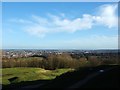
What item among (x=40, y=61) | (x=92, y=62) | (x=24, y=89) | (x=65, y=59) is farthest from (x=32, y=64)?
(x=24, y=89)

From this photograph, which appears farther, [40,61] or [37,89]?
[40,61]

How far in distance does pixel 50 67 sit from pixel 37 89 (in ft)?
128

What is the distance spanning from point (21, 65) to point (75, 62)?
11.2 metres

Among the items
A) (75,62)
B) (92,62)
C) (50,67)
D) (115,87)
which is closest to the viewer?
(115,87)

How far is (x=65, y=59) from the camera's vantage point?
57.4m

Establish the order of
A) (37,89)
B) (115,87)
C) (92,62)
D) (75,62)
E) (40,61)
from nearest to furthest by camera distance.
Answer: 1. (115,87)
2. (37,89)
3. (92,62)
4. (75,62)
5. (40,61)

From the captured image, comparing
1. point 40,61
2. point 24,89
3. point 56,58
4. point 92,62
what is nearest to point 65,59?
point 56,58

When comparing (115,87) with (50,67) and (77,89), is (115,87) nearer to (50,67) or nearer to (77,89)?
(77,89)

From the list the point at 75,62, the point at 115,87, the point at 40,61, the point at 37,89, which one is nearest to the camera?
→ the point at 115,87

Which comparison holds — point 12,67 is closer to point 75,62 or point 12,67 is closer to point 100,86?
point 75,62

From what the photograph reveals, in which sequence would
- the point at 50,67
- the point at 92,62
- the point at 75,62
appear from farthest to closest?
the point at 50,67 < the point at 75,62 < the point at 92,62

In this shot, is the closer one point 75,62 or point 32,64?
point 75,62

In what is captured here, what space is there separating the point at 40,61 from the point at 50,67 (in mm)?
4583

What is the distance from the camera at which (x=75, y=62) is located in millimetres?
53438
